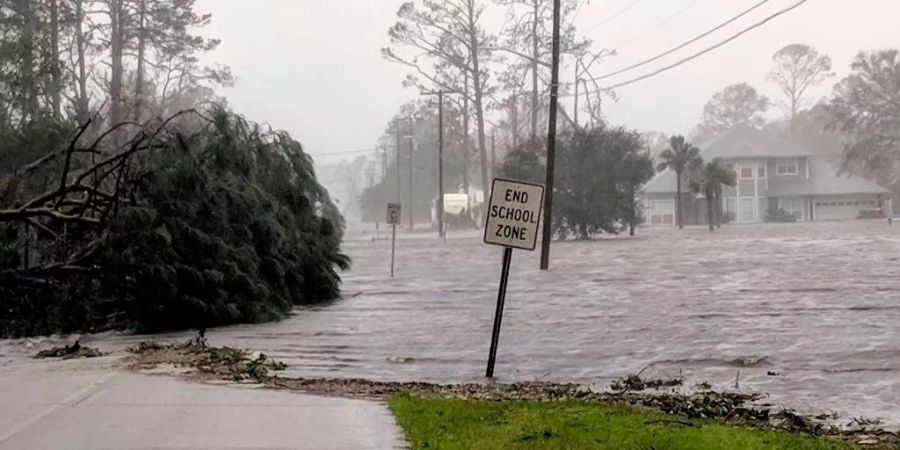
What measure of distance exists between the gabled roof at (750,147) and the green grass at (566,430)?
78.6 metres

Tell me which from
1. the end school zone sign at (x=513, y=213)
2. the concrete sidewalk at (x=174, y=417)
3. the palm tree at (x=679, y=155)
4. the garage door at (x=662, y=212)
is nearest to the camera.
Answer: the concrete sidewalk at (x=174, y=417)

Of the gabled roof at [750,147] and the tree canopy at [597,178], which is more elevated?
the gabled roof at [750,147]

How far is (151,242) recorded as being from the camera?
65.1 ft

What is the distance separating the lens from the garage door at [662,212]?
303 ft

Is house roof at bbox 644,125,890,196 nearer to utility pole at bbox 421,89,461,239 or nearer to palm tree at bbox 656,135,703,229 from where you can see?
palm tree at bbox 656,135,703,229

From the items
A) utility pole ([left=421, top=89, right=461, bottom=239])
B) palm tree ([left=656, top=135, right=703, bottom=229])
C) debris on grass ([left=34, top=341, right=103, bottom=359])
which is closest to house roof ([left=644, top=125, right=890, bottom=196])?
palm tree ([left=656, top=135, right=703, bottom=229])

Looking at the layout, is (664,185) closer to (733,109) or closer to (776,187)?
(776,187)

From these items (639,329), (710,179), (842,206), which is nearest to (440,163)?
(710,179)

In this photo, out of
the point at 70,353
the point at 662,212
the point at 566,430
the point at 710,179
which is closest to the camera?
the point at 566,430

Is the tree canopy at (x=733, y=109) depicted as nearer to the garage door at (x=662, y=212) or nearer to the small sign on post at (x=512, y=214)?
the garage door at (x=662, y=212)

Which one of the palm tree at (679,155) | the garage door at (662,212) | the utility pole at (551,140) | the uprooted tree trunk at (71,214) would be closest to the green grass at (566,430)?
the uprooted tree trunk at (71,214)

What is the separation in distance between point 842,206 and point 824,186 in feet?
9.58

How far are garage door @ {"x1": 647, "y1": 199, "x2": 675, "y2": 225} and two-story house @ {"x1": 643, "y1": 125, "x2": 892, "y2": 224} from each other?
115cm

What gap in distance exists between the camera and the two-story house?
286ft
